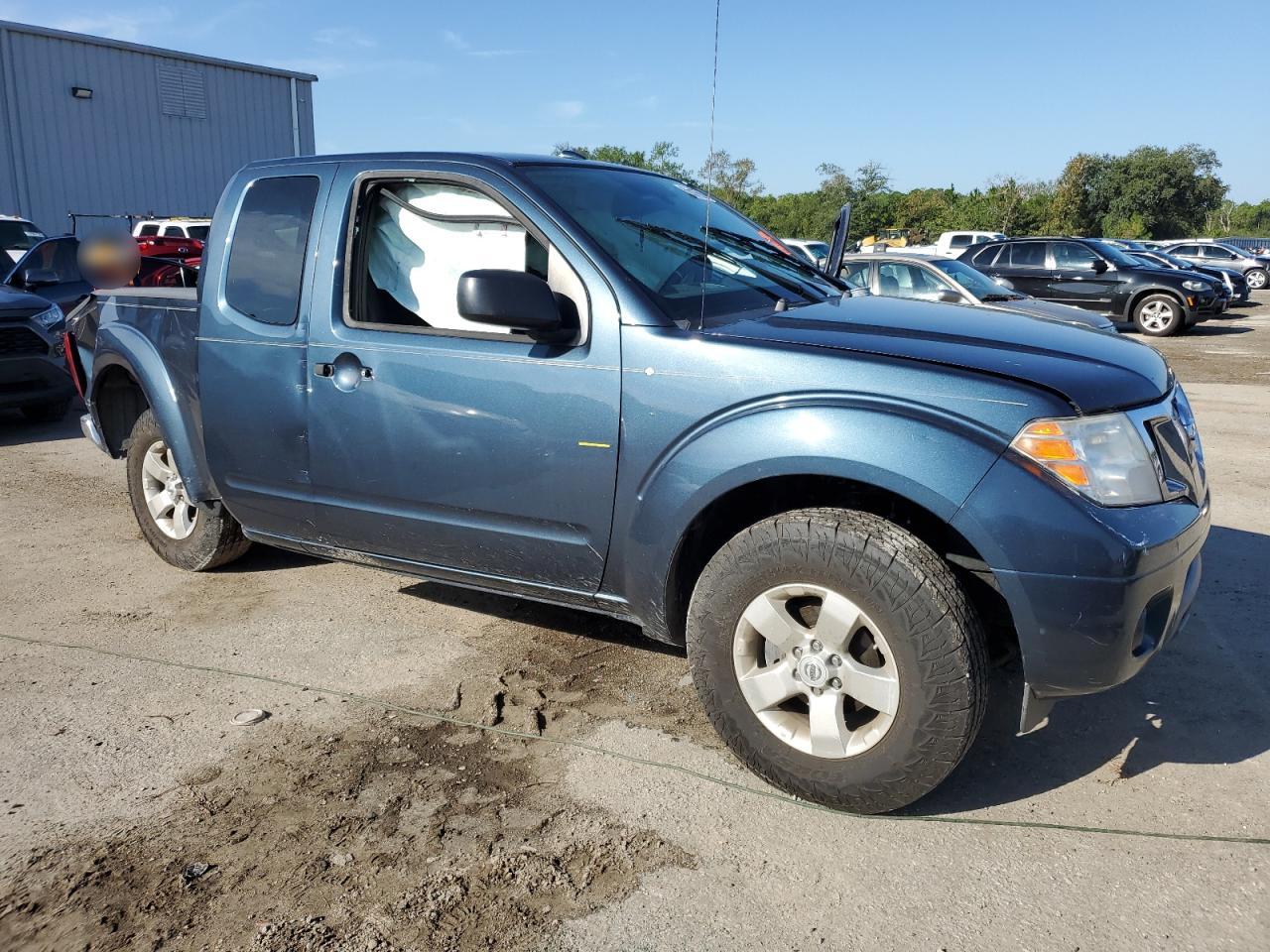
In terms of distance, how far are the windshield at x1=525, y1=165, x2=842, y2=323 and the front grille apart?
660cm

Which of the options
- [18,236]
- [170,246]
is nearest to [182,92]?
[170,246]

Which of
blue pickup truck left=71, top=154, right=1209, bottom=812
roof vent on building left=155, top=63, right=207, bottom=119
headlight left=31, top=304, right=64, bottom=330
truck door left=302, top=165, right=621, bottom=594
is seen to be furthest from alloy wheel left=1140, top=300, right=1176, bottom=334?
roof vent on building left=155, top=63, right=207, bottom=119

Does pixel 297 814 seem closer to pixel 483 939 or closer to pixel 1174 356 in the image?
pixel 483 939

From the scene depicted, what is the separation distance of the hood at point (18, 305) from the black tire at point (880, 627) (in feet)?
25.1

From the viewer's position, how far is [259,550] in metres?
5.28

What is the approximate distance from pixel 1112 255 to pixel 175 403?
17.2m

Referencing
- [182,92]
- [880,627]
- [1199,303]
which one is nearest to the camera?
[880,627]

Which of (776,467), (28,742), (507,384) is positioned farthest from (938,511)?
(28,742)

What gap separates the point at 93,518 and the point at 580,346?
4.16 metres

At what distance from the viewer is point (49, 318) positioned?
8.75m

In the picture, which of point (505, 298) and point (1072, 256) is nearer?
point (505, 298)

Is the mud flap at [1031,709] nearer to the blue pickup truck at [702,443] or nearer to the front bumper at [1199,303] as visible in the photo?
the blue pickup truck at [702,443]

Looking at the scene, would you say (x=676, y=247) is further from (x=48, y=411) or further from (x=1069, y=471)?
(x=48, y=411)

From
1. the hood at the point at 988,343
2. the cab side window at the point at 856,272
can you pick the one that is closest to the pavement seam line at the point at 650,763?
the hood at the point at 988,343
